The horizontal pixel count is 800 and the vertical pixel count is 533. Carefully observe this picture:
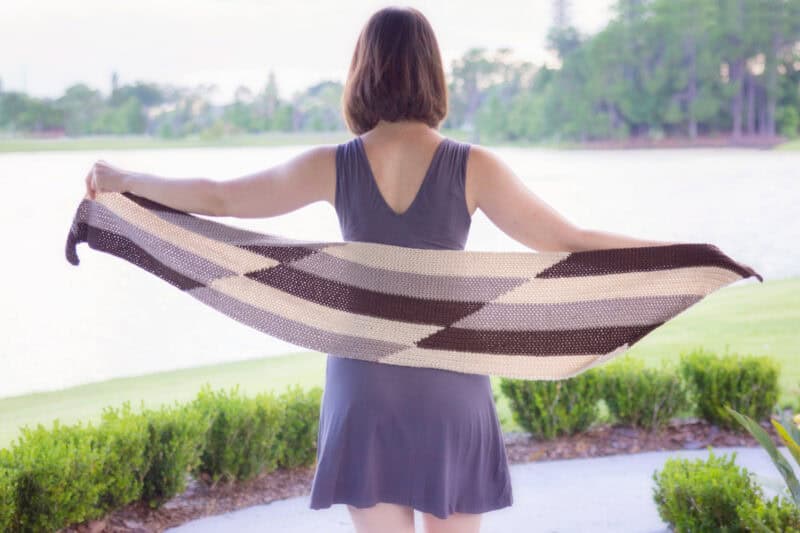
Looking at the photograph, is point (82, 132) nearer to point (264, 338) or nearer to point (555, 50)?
point (264, 338)

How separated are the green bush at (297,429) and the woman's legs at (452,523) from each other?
2.09 metres

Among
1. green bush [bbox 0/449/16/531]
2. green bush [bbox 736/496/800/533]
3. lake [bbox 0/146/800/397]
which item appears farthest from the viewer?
lake [bbox 0/146/800/397]

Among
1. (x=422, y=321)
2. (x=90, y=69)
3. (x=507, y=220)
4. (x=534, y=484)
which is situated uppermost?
(x=90, y=69)

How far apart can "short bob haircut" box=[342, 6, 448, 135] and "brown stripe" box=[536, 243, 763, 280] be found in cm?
48

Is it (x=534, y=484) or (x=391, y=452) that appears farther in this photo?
(x=534, y=484)

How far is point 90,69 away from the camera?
5.24 meters

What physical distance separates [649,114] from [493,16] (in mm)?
1382

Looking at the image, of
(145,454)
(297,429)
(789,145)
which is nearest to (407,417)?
(145,454)

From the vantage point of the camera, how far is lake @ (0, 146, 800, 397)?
5.06 meters

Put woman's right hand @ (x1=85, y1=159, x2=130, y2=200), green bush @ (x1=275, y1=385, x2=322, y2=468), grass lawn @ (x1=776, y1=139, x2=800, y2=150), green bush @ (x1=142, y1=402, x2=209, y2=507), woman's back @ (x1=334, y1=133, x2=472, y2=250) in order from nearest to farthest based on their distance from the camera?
woman's back @ (x1=334, y1=133, x2=472, y2=250) → woman's right hand @ (x1=85, y1=159, x2=130, y2=200) → green bush @ (x1=142, y1=402, x2=209, y2=507) → green bush @ (x1=275, y1=385, x2=322, y2=468) → grass lawn @ (x1=776, y1=139, x2=800, y2=150)

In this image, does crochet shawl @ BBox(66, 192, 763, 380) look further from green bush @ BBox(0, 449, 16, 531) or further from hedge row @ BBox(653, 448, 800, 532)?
green bush @ BBox(0, 449, 16, 531)

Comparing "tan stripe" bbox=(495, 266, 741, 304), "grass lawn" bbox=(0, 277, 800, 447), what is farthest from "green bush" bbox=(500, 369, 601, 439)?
"tan stripe" bbox=(495, 266, 741, 304)

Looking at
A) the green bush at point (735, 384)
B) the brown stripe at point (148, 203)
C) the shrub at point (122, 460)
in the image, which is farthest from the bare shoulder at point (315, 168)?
the green bush at point (735, 384)

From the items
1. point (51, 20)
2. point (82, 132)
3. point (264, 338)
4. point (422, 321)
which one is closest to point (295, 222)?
point (264, 338)
